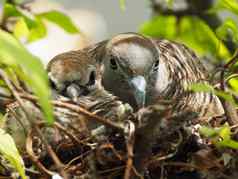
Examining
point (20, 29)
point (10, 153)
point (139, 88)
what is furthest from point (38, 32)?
point (10, 153)

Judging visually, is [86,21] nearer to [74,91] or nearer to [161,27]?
[161,27]

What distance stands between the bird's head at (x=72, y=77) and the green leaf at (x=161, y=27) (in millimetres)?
1088

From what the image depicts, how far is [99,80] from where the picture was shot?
329 cm

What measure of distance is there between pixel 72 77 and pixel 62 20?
43cm

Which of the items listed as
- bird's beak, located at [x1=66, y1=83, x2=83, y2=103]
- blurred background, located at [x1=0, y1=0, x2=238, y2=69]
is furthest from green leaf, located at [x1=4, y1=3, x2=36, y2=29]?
bird's beak, located at [x1=66, y1=83, x2=83, y2=103]

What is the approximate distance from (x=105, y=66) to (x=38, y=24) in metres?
0.36

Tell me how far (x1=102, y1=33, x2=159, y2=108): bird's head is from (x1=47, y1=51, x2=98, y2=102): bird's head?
125 mm

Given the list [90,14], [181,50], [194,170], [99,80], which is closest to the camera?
[194,170]

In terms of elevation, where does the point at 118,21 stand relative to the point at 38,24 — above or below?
below

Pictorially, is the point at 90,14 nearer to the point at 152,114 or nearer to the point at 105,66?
the point at 105,66

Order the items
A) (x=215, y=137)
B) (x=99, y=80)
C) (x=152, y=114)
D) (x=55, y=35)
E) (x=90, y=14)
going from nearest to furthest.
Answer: (x=152, y=114) < (x=215, y=137) < (x=99, y=80) < (x=55, y=35) < (x=90, y=14)

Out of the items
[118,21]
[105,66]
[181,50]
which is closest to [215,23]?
[181,50]

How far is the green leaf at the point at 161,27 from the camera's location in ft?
13.9

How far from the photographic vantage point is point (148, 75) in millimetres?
3211
